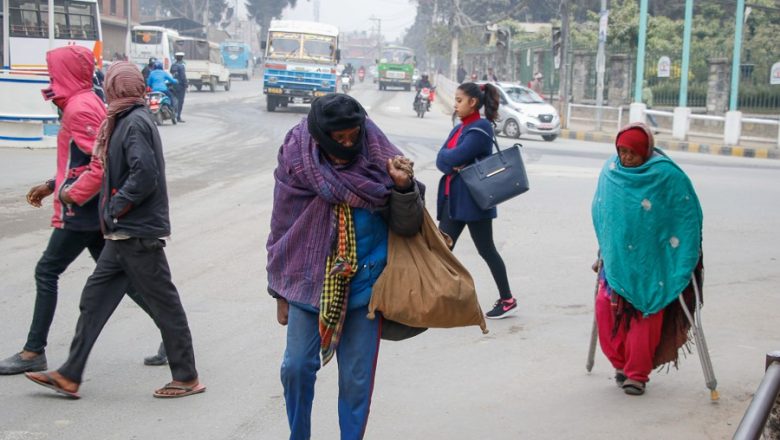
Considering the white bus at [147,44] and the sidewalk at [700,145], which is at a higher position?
the white bus at [147,44]

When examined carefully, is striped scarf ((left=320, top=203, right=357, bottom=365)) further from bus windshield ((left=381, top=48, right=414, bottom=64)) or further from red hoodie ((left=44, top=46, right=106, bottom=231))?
bus windshield ((left=381, top=48, right=414, bottom=64))

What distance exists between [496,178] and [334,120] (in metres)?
2.99

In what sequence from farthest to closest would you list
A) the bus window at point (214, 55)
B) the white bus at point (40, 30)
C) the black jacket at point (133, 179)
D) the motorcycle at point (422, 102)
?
the bus window at point (214, 55) → the motorcycle at point (422, 102) → the white bus at point (40, 30) → the black jacket at point (133, 179)

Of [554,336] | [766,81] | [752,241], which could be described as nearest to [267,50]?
[766,81]

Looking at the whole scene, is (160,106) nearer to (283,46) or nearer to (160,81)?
(160,81)

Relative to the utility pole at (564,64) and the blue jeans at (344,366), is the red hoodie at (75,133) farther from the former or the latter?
the utility pole at (564,64)

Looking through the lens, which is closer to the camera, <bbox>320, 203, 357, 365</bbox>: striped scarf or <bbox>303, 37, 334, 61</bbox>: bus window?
<bbox>320, 203, 357, 365</bbox>: striped scarf

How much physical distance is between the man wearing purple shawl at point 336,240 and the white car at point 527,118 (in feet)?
72.5

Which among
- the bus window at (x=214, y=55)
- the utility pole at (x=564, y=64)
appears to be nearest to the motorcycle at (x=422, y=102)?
the utility pole at (x=564, y=64)

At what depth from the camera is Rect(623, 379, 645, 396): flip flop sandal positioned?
5.21m

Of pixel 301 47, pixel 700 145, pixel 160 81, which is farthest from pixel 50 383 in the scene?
pixel 301 47

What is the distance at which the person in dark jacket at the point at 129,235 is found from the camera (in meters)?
4.81

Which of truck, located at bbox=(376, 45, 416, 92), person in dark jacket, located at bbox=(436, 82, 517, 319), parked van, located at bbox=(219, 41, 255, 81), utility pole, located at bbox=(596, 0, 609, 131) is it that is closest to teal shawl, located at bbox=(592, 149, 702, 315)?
person in dark jacket, located at bbox=(436, 82, 517, 319)

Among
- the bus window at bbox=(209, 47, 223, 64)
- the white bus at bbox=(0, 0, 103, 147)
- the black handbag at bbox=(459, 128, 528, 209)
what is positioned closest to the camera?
the black handbag at bbox=(459, 128, 528, 209)
